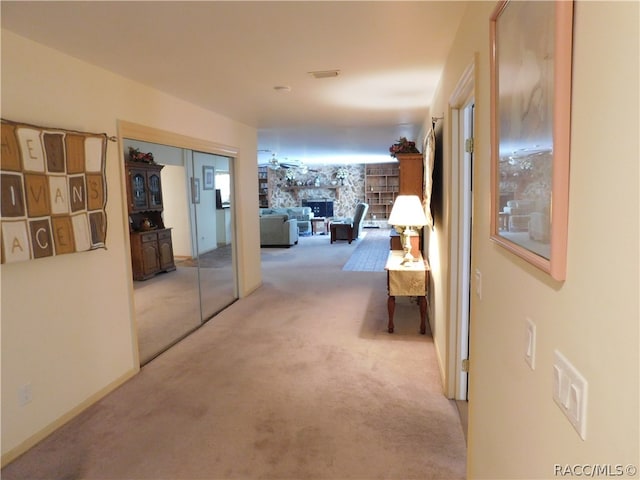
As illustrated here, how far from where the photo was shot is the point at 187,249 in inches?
167

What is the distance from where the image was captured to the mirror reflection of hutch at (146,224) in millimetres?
3406

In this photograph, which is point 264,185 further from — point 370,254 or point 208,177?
point 208,177

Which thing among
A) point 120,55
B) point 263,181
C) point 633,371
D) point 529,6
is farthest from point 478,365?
point 263,181

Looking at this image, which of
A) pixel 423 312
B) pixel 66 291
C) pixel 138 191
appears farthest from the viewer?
pixel 423 312

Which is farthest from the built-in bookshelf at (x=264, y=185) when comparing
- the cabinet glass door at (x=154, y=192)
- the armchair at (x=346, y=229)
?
the cabinet glass door at (x=154, y=192)

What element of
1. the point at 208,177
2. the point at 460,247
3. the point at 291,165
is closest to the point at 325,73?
the point at 460,247

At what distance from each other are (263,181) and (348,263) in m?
7.61

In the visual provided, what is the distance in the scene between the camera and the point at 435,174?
147 inches

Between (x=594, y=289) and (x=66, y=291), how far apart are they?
278cm

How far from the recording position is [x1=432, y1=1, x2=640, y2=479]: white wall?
62 cm

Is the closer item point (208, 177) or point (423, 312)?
point (423, 312)

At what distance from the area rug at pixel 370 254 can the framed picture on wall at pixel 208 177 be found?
3.18m

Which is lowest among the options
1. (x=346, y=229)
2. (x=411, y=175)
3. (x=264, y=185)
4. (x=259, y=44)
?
(x=346, y=229)

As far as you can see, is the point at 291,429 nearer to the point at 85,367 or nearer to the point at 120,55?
the point at 85,367
